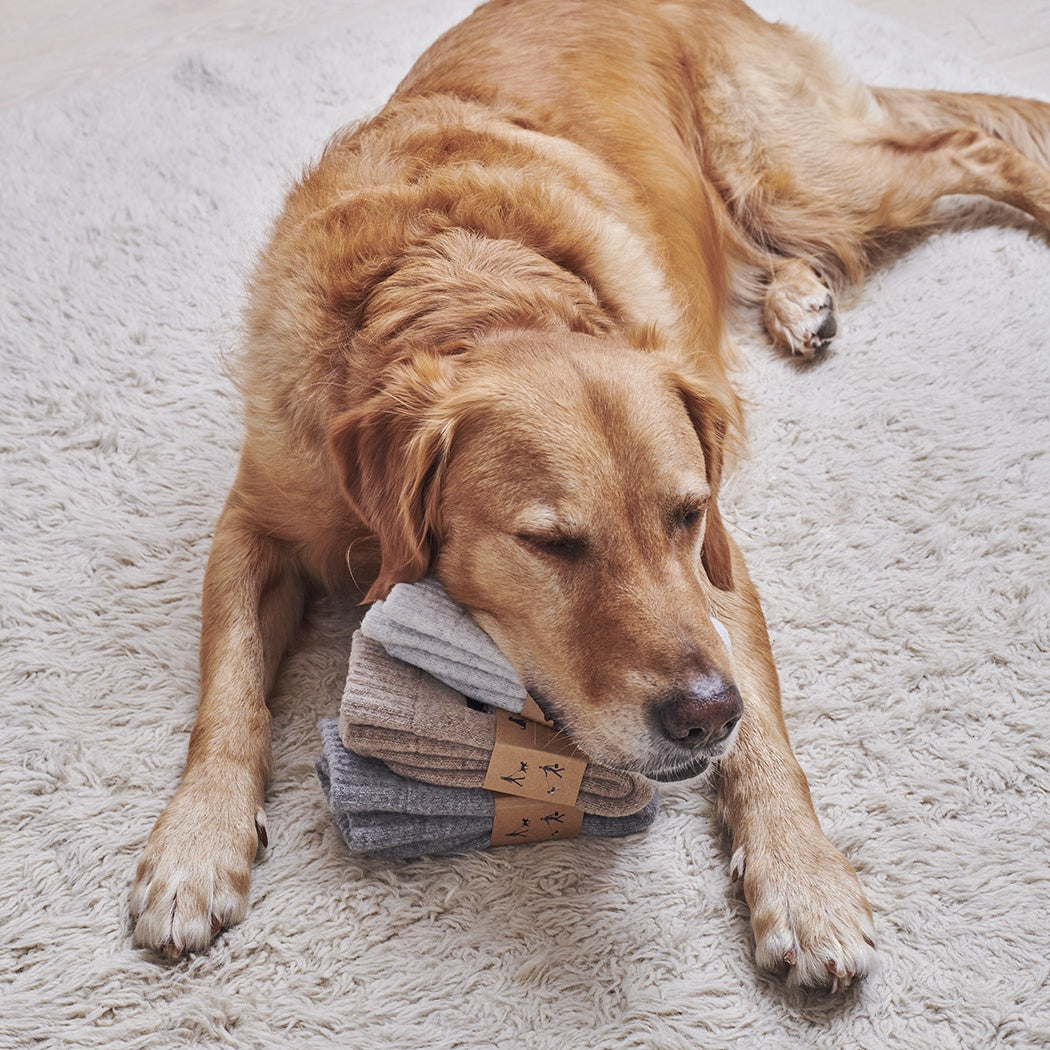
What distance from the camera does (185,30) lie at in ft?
15.7

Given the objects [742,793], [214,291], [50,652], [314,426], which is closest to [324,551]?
[314,426]

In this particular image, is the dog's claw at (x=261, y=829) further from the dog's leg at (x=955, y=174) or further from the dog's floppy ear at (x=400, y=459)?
the dog's leg at (x=955, y=174)

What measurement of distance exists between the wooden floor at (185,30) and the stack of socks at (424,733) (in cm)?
355

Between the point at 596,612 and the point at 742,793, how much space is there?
0.52m

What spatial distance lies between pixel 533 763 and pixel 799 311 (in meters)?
1.82

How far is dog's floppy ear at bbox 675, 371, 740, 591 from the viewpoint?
1968 mm

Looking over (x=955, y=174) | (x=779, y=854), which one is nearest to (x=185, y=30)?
(x=955, y=174)

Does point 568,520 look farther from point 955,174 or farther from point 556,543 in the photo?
point 955,174

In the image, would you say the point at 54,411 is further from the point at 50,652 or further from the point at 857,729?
the point at 857,729

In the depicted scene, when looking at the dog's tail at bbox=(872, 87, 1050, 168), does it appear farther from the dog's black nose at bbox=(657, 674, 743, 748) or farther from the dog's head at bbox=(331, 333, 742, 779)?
the dog's black nose at bbox=(657, 674, 743, 748)

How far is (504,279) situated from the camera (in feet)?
6.50

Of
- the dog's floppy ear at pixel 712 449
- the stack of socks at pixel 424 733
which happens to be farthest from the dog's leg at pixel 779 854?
the stack of socks at pixel 424 733

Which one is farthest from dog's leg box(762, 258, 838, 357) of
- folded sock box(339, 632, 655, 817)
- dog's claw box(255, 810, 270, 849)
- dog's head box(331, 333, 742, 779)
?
dog's claw box(255, 810, 270, 849)

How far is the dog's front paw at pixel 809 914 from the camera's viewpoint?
5.68 ft
